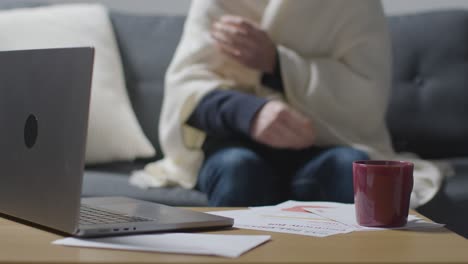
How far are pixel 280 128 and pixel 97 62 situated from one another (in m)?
0.71

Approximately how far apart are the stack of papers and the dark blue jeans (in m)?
0.41

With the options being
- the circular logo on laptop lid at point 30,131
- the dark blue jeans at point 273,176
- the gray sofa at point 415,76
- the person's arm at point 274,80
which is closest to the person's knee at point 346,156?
the dark blue jeans at point 273,176

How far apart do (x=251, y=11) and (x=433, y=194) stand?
0.62 metres

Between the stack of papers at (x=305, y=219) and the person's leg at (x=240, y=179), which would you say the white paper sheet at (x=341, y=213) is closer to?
the stack of papers at (x=305, y=219)

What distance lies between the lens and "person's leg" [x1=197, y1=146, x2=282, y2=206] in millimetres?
1576

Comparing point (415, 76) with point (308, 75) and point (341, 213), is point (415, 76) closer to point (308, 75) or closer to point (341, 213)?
point (308, 75)

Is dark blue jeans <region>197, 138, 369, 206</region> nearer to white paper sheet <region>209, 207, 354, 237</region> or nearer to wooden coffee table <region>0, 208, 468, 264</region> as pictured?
white paper sheet <region>209, 207, 354, 237</region>

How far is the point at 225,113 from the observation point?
1.69 m

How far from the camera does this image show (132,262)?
733mm

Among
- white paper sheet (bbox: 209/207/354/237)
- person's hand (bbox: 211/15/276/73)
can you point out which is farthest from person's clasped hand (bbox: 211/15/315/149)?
white paper sheet (bbox: 209/207/354/237)

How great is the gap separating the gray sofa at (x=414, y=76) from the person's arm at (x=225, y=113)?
1.28 ft

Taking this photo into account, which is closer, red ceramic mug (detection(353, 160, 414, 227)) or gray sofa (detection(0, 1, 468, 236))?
red ceramic mug (detection(353, 160, 414, 227))

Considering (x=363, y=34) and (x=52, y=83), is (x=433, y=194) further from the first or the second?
(x=52, y=83)

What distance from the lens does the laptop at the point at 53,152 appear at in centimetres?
83
